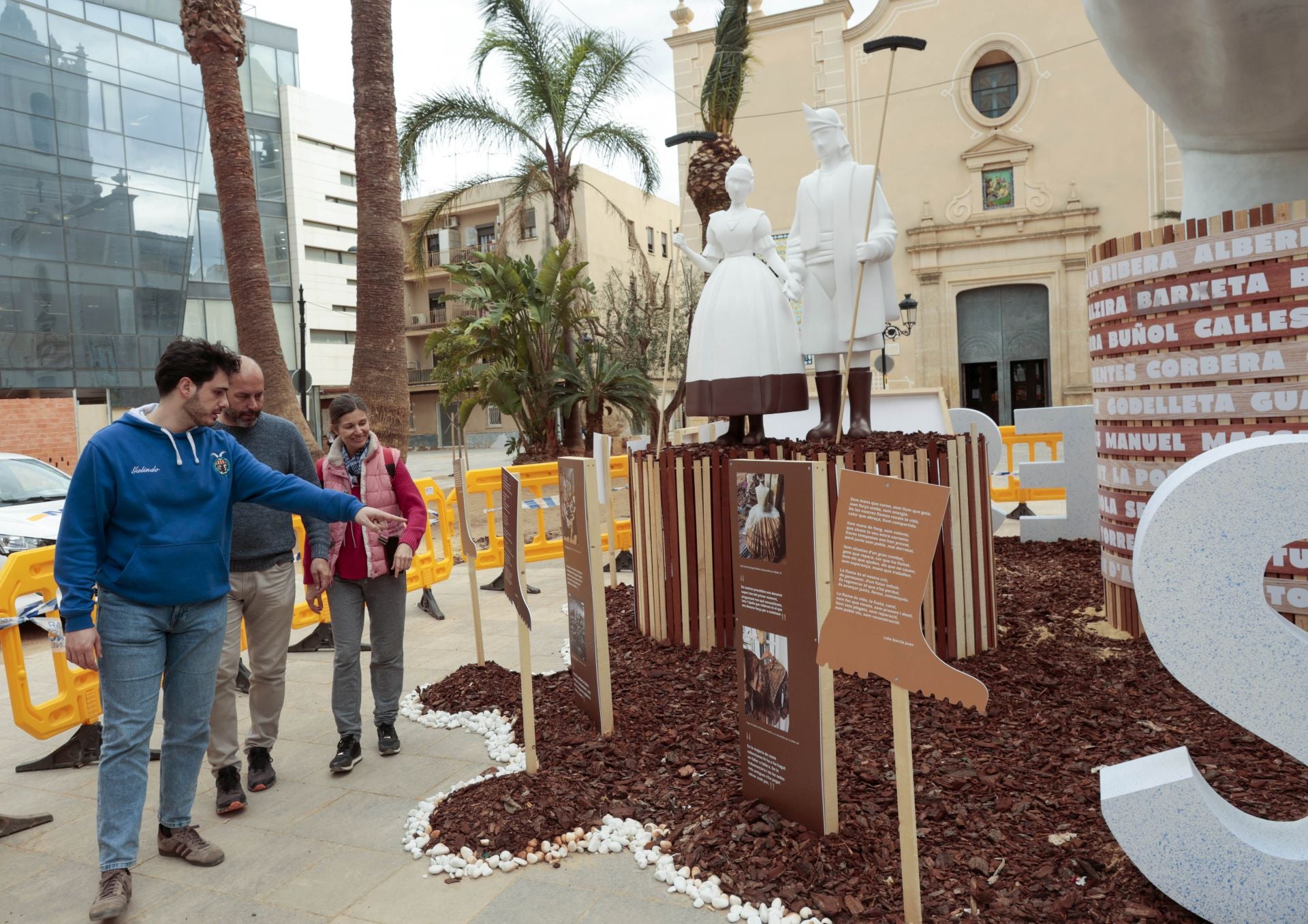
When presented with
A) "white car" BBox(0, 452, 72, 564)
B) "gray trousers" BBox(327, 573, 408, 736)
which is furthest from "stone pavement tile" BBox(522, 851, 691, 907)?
"white car" BBox(0, 452, 72, 564)

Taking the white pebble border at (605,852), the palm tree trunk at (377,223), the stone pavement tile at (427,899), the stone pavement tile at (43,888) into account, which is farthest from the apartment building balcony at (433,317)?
the stone pavement tile at (427,899)

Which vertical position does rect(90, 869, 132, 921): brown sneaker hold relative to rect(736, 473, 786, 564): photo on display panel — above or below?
below

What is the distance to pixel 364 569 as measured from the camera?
15.0 feet

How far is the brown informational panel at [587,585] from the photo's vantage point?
4.34m

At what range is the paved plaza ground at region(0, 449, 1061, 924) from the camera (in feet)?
10.5

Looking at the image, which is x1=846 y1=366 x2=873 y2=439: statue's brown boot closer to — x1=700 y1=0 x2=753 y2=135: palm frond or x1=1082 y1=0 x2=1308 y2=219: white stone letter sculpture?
x1=1082 y1=0 x2=1308 y2=219: white stone letter sculpture

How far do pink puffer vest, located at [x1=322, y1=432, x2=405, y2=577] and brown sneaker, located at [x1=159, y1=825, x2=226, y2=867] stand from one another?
1.34 m

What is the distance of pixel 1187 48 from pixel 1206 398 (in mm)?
1847

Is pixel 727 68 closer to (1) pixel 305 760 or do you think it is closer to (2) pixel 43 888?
(1) pixel 305 760

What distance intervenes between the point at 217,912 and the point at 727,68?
15.5m

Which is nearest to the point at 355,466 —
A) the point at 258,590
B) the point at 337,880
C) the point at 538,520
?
the point at 258,590

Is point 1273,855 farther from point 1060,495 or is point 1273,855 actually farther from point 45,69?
point 45,69

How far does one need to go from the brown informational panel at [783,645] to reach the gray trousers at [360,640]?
2.01m

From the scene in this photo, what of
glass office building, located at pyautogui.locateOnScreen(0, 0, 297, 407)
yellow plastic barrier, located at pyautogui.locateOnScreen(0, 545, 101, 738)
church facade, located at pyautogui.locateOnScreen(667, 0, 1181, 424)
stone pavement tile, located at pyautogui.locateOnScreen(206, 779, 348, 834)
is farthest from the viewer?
glass office building, located at pyautogui.locateOnScreen(0, 0, 297, 407)
